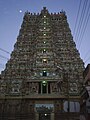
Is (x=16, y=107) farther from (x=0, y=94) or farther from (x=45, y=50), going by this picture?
(x=45, y=50)

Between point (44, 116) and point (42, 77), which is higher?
point (42, 77)

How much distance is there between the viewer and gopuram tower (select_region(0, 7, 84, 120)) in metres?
37.4

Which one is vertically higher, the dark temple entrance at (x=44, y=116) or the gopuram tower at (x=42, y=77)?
the gopuram tower at (x=42, y=77)

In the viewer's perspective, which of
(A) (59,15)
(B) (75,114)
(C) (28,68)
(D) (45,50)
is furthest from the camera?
(A) (59,15)

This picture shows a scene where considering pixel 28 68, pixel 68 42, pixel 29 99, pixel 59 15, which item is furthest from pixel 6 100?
pixel 59 15

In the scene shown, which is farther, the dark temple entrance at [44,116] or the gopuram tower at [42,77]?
the dark temple entrance at [44,116]

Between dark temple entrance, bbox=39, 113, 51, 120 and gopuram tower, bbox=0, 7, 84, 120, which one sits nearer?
gopuram tower, bbox=0, 7, 84, 120

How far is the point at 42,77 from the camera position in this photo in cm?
4003

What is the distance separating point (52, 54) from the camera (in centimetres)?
4372

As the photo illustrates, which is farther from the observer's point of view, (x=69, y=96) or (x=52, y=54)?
(x=52, y=54)

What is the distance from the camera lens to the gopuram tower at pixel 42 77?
37438mm

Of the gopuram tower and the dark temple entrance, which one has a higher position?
the gopuram tower

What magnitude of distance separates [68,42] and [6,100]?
20.3m

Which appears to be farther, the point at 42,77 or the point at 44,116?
the point at 44,116
